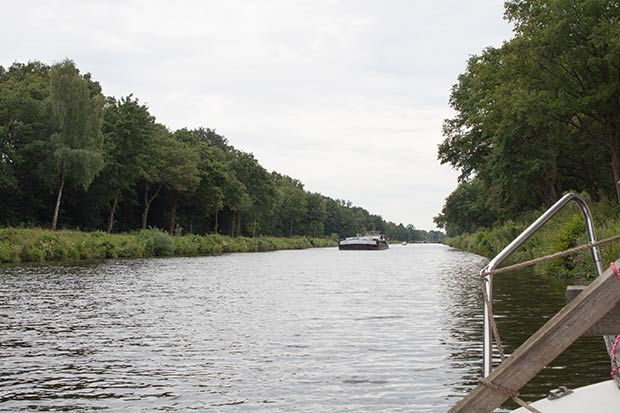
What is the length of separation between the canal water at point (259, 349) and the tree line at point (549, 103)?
10.8 meters

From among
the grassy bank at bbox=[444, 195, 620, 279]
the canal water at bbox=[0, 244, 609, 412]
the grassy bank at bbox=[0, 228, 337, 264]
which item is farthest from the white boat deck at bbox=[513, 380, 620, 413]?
the grassy bank at bbox=[0, 228, 337, 264]

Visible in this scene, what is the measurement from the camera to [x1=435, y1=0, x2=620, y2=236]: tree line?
91.8 ft

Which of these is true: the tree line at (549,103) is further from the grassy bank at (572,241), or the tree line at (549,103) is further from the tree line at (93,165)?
the tree line at (93,165)

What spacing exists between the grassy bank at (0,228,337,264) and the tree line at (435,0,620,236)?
26.2 metres

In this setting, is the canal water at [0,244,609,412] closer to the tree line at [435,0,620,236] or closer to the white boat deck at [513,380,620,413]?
the white boat deck at [513,380,620,413]

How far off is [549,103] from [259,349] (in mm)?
21679

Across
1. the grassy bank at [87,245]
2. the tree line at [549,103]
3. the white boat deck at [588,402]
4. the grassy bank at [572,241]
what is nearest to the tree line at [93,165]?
the grassy bank at [87,245]

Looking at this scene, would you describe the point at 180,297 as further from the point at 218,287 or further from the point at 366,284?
the point at 366,284

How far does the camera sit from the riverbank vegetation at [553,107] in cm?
2780

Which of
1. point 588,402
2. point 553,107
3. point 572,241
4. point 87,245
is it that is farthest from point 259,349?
point 87,245

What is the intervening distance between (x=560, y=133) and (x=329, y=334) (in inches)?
1041

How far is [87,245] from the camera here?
1959 inches

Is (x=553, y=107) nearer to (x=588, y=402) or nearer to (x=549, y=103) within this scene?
(x=549, y=103)

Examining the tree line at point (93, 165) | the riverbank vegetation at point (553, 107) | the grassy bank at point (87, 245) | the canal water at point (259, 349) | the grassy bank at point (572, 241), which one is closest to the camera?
the canal water at point (259, 349)
